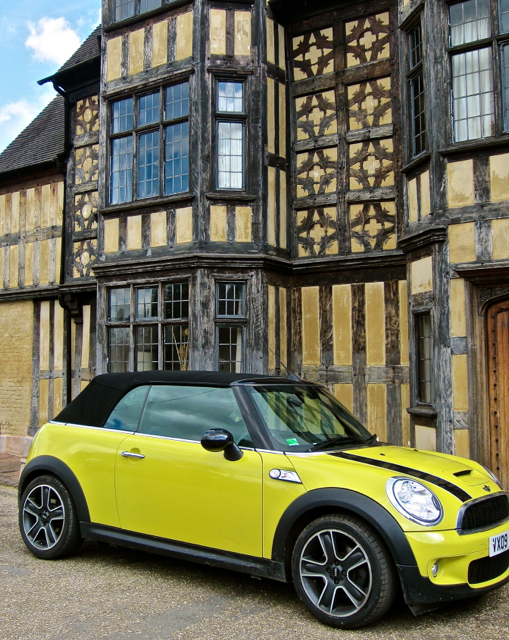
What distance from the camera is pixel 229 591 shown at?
4945 millimetres

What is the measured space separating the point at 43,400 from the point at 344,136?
8.25 m

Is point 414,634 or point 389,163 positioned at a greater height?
point 389,163

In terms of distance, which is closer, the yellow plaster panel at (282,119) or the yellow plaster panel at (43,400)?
the yellow plaster panel at (282,119)

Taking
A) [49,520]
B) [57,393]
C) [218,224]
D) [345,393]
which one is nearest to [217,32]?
[218,224]

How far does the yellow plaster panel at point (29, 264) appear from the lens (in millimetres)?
14461

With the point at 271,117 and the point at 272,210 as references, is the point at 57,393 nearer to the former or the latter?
the point at 272,210

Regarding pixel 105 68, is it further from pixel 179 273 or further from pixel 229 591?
pixel 229 591

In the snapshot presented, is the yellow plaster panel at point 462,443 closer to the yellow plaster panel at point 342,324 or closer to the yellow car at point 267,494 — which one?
the yellow plaster panel at point 342,324

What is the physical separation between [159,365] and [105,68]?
17.8 feet

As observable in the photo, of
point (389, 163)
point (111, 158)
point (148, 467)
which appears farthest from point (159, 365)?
point (148, 467)

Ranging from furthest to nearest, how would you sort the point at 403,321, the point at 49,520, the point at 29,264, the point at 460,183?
the point at 29,264
the point at 403,321
the point at 460,183
the point at 49,520

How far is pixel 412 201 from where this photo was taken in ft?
30.5

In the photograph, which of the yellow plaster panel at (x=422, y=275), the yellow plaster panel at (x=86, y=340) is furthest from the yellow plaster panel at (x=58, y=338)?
the yellow plaster panel at (x=422, y=275)

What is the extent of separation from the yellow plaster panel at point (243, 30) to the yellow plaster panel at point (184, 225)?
2753 millimetres
